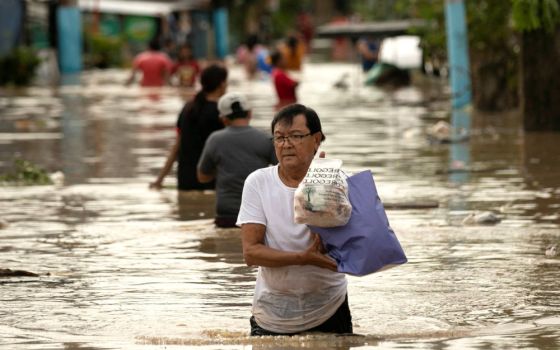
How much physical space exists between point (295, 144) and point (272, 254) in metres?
0.52

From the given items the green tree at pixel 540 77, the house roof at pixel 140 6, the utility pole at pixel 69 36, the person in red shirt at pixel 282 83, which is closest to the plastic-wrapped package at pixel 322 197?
the green tree at pixel 540 77

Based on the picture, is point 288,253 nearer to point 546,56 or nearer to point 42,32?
point 546,56

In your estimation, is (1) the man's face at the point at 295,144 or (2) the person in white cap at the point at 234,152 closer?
(1) the man's face at the point at 295,144

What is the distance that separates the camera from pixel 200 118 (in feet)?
46.9

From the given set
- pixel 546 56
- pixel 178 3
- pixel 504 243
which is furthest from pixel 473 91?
pixel 178 3

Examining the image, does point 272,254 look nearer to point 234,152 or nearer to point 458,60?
point 234,152

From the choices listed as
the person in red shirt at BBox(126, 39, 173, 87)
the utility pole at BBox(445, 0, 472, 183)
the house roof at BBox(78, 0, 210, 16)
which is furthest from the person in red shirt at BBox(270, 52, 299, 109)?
the house roof at BBox(78, 0, 210, 16)

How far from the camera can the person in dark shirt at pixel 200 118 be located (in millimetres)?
14039

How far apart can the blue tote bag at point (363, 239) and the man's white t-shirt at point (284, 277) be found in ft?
0.58

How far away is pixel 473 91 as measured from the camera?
28.4m

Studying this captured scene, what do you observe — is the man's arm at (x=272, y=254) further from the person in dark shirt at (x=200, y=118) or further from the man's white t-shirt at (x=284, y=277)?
the person in dark shirt at (x=200, y=118)

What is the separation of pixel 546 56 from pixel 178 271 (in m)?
12.0

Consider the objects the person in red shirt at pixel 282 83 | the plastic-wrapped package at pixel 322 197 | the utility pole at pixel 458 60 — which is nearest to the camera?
the plastic-wrapped package at pixel 322 197

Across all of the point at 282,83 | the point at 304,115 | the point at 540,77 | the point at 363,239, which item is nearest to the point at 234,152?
the point at 304,115
